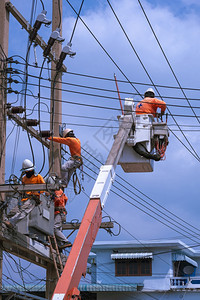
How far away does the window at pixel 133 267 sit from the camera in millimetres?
36906

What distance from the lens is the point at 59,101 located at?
17328mm

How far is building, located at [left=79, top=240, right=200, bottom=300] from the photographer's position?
116 feet

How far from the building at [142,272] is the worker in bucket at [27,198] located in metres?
21.6

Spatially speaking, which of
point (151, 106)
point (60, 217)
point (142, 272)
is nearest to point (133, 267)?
point (142, 272)

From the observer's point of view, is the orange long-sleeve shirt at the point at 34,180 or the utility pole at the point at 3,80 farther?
the orange long-sleeve shirt at the point at 34,180

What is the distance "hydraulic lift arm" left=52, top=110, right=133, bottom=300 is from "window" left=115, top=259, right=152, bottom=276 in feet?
71.9

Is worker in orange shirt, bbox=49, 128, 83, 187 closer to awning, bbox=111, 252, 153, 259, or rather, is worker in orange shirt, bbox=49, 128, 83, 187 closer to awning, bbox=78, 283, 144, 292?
awning, bbox=78, 283, 144, 292

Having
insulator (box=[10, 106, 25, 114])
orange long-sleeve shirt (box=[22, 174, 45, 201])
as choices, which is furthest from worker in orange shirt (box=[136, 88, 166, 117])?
orange long-sleeve shirt (box=[22, 174, 45, 201])

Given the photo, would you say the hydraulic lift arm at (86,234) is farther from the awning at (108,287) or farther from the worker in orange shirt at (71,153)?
the awning at (108,287)

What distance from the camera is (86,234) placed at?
12688 millimetres

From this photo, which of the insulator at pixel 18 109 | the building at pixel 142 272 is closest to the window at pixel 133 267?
the building at pixel 142 272

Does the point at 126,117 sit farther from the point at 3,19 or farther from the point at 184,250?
the point at 184,250

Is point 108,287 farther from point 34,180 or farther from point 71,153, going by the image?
point 34,180

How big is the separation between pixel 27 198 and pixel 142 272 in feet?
76.8
